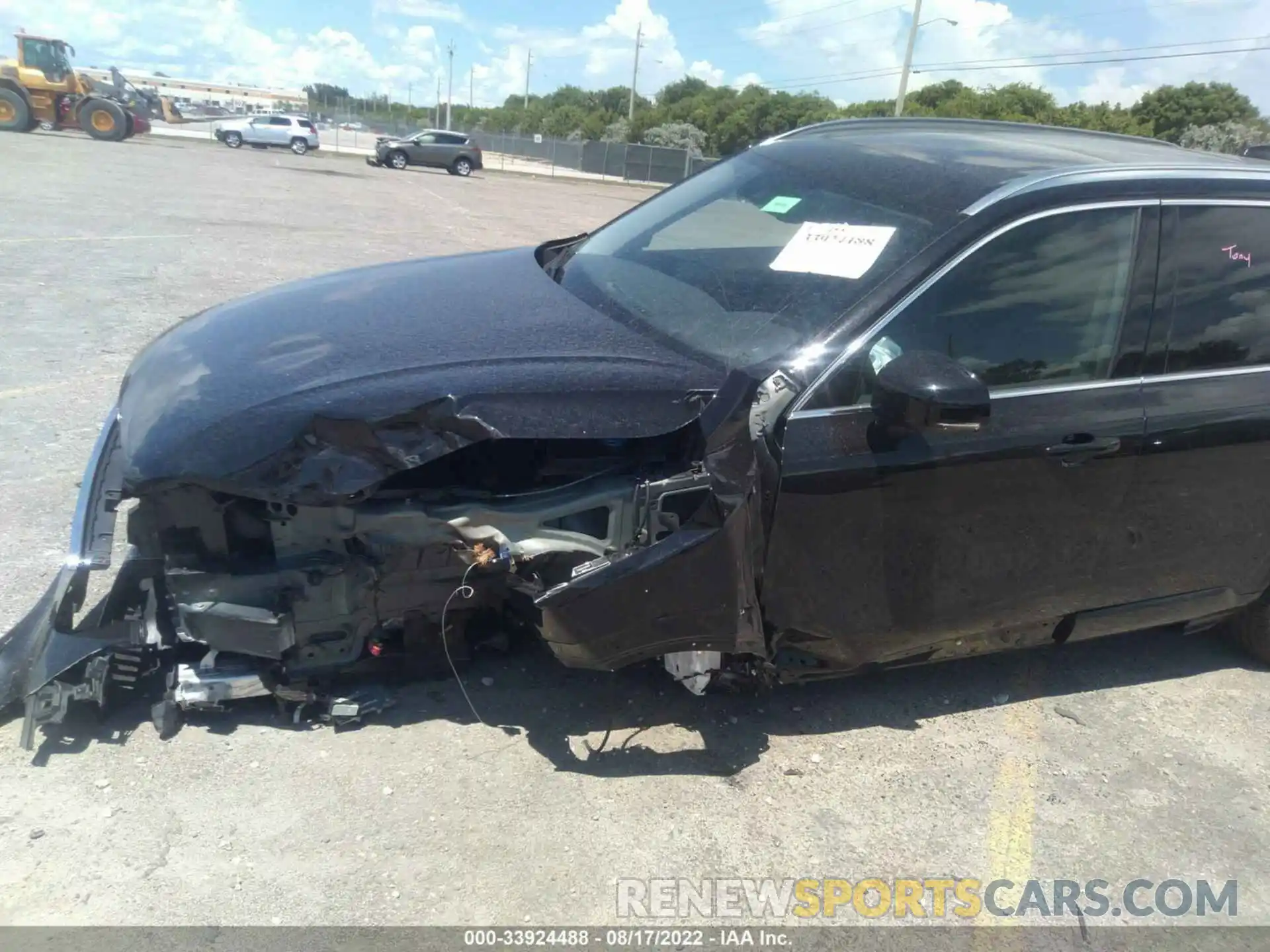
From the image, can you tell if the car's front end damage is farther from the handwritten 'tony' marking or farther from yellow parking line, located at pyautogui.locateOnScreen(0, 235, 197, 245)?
yellow parking line, located at pyautogui.locateOnScreen(0, 235, 197, 245)

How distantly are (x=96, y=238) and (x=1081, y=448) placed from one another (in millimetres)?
11316

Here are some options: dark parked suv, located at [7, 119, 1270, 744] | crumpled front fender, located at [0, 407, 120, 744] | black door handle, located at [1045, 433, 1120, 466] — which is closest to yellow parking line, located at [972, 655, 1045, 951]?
dark parked suv, located at [7, 119, 1270, 744]

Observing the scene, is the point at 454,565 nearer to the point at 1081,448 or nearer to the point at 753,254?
the point at 753,254

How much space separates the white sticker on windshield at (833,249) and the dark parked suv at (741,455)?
0.04 feet

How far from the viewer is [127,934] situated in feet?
7.28

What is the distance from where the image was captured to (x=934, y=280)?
9.25 feet

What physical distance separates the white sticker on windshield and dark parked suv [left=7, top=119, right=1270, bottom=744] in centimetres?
1

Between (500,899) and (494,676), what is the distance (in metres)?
0.98

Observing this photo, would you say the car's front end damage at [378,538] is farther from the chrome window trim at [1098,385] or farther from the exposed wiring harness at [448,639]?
the chrome window trim at [1098,385]

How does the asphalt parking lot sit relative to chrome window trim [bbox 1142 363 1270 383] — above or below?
below

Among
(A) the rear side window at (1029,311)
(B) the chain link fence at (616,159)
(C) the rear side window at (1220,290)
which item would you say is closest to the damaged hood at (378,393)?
(A) the rear side window at (1029,311)

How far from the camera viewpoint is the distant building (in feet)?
309

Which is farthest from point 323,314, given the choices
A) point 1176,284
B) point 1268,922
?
point 1268,922

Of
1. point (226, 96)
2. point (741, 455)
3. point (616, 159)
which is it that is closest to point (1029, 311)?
point (741, 455)
